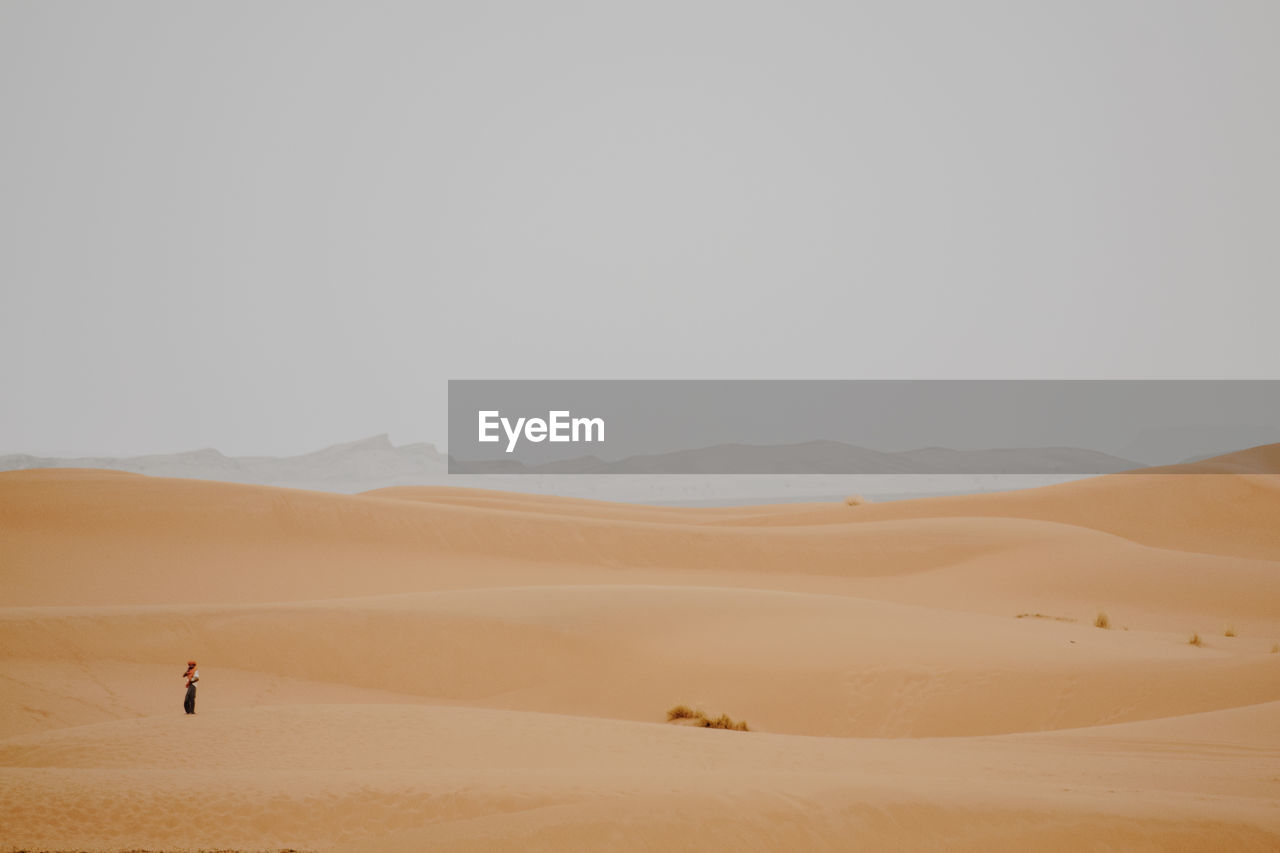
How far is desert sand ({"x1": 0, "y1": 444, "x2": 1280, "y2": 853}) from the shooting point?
6.00 metres

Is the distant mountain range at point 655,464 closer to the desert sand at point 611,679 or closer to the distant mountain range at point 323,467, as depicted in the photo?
the distant mountain range at point 323,467

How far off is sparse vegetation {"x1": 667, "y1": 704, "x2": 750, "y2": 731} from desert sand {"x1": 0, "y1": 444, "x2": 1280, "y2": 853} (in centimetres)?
58

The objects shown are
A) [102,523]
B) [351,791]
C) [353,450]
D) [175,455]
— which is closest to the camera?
[351,791]

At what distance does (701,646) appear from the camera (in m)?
15.3

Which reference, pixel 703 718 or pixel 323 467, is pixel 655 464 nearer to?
pixel 323 467

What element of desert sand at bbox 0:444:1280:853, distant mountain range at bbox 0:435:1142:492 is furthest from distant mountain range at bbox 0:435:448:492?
desert sand at bbox 0:444:1280:853

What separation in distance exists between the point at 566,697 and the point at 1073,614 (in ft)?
40.0

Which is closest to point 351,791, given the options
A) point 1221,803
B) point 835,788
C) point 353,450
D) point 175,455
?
point 835,788

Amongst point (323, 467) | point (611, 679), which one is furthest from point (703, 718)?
point (323, 467)

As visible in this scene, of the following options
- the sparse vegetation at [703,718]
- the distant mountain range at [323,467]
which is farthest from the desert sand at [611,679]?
the distant mountain range at [323,467]

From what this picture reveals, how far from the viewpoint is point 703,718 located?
12.2 metres

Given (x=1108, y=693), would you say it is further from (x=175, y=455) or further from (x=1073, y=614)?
(x=175, y=455)

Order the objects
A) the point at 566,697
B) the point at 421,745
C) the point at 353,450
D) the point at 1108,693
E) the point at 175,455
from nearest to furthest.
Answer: the point at 421,745, the point at 1108,693, the point at 566,697, the point at 175,455, the point at 353,450

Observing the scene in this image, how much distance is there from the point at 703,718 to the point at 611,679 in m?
2.70
